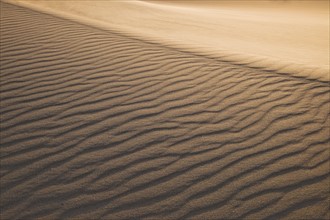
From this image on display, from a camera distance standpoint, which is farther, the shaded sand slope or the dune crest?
the dune crest

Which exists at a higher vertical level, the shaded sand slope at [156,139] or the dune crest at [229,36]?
the dune crest at [229,36]

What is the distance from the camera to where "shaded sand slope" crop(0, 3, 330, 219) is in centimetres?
227

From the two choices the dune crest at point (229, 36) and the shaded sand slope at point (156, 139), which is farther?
the dune crest at point (229, 36)

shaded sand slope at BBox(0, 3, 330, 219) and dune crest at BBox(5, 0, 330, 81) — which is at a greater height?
dune crest at BBox(5, 0, 330, 81)

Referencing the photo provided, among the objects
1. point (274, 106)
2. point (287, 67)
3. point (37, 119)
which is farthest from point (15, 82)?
point (287, 67)

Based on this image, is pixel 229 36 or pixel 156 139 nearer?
pixel 156 139

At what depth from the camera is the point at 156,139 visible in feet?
9.57

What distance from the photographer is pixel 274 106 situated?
11.8 feet

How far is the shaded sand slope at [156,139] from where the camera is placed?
2270 mm

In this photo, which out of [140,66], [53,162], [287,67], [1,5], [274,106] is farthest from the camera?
[1,5]

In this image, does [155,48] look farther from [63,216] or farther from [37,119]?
[63,216]

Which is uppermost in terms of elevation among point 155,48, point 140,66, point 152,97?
point 155,48

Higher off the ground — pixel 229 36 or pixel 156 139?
pixel 229 36

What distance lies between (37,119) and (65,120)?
0.32 metres
